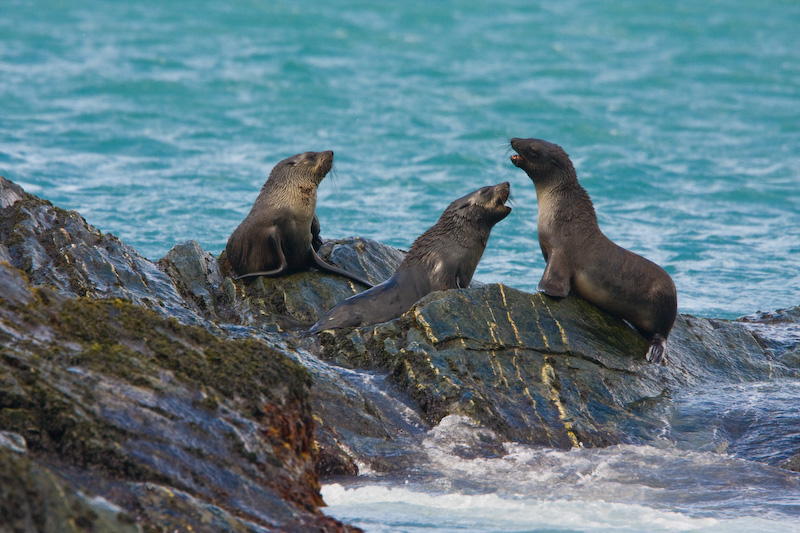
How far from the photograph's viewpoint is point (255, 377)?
4523 mm

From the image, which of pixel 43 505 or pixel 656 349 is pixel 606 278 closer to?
pixel 656 349

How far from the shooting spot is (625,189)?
18.5 metres

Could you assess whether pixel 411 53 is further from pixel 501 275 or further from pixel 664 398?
pixel 664 398

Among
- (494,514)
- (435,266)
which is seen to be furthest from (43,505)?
(435,266)

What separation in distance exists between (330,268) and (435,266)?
137 cm

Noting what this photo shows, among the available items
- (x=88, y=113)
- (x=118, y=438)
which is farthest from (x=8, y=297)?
(x=88, y=113)

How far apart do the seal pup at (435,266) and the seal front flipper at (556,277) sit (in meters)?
0.77

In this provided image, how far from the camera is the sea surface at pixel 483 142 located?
5.52 metres

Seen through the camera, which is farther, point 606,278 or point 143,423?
point 606,278

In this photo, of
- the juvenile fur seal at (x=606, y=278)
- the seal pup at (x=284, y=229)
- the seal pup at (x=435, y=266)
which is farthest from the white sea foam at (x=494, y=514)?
the seal pup at (x=284, y=229)

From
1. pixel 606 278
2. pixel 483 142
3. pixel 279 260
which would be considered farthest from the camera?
pixel 483 142

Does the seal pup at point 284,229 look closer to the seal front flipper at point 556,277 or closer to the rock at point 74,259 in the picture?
the rock at point 74,259

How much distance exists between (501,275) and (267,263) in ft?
19.0

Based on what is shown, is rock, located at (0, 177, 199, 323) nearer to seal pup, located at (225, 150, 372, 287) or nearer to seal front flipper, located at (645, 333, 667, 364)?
seal pup, located at (225, 150, 372, 287)
